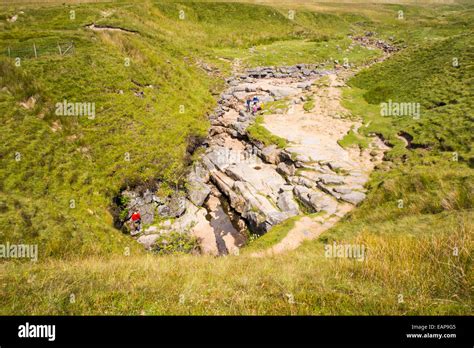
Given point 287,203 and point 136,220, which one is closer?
point 136,220

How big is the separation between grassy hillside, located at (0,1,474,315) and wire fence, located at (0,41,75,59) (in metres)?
0.29

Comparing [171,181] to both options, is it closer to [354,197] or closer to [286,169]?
[286,169]

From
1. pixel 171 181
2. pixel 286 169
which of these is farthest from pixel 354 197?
pixel 171 181

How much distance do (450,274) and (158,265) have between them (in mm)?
7710

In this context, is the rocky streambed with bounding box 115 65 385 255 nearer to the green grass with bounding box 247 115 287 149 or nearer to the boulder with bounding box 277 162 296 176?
the boulder with bounding box 277 162 296 176

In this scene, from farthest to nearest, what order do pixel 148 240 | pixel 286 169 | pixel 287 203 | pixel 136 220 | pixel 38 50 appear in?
pixel 38 50, pixel 286 169, pixel 287 203, pixel 136 220, pixel 148 240

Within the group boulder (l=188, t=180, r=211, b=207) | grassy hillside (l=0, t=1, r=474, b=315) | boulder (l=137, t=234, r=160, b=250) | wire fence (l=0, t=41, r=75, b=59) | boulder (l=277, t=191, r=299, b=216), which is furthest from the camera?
wire fence (l=0, t=41, r=75, b=59)

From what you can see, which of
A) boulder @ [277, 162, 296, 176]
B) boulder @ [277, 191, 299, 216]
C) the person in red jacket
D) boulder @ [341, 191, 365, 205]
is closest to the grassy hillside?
boulder @ [341, 191, 365, 205]

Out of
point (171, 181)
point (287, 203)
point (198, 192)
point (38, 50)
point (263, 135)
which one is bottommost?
point (198, 192)

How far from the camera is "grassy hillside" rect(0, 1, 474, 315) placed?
5801 mm

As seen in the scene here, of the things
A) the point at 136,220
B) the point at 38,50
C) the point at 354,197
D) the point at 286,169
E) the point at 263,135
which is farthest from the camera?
the point at 263,135

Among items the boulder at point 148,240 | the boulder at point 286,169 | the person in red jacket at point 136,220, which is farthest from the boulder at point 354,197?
the person in red jacket at point 136,220

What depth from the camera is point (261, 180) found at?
20422 millimetres

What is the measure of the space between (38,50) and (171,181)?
63.3 ft
